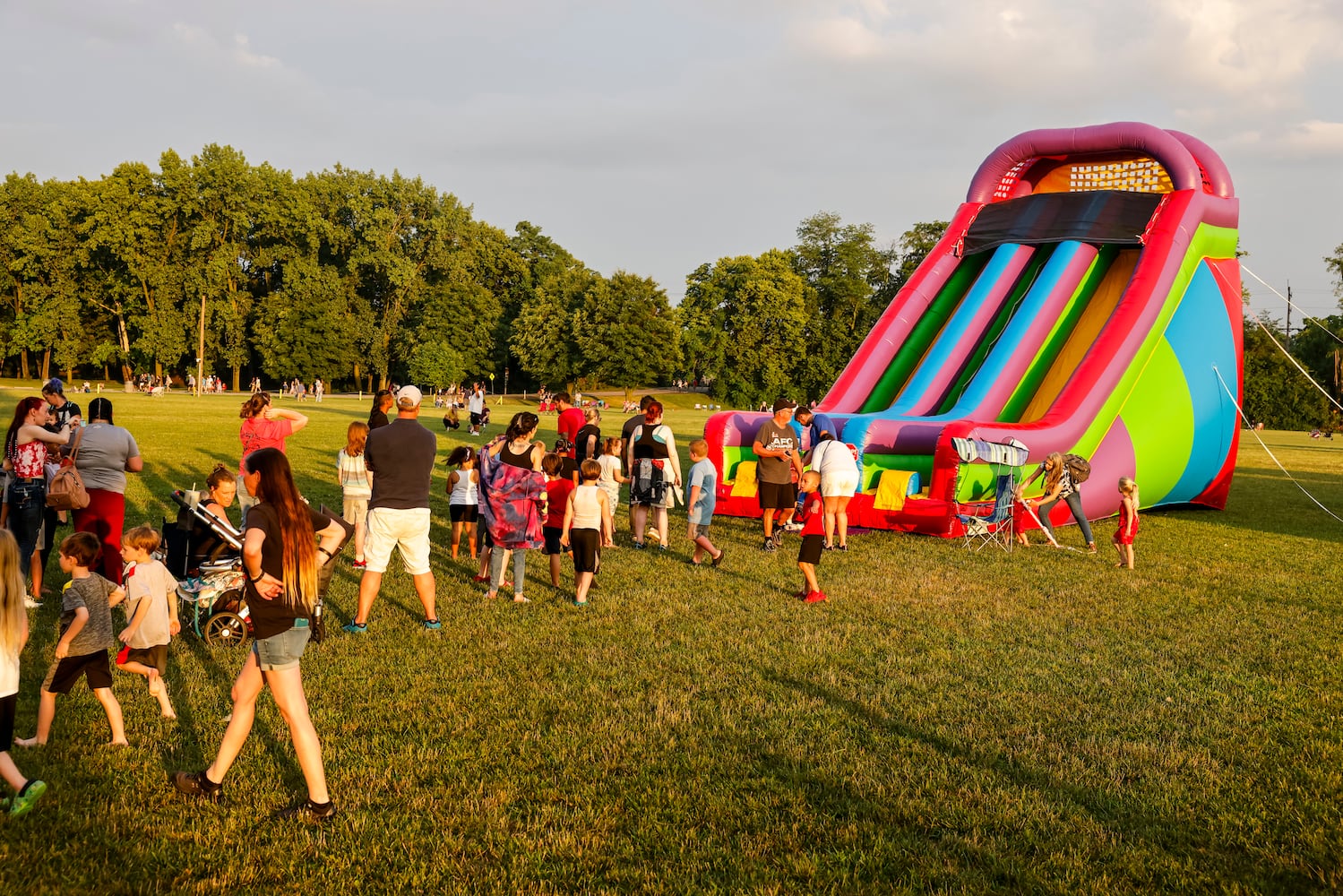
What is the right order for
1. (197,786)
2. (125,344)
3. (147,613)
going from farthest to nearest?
(125,344), (147,613), (197,786)

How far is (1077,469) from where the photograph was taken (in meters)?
11.7

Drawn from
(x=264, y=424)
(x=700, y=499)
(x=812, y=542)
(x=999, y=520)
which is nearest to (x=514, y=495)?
(x=264, y=424)

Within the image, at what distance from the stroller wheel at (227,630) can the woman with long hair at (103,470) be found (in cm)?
84

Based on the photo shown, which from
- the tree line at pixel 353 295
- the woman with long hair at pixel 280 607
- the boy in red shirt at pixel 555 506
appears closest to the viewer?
the woman with long hair at pixel 280 607

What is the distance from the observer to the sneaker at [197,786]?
4.38m

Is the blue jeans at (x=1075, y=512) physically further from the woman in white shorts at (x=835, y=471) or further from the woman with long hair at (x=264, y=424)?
the woman with long hair at (x=264, y=424)

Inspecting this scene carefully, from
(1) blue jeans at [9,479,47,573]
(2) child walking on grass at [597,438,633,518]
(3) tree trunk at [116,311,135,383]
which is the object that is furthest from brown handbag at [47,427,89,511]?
(3) tree trunk at [116,311,135,383]

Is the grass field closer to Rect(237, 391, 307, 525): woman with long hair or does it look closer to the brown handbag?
the brown handbag

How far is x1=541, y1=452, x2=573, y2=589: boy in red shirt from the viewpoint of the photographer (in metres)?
8.87

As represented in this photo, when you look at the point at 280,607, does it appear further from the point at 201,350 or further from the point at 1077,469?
the point at 201,350

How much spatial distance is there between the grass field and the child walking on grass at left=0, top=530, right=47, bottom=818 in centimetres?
12

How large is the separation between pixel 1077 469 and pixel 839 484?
3246 millimetres

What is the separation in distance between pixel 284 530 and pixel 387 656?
8.47 feet

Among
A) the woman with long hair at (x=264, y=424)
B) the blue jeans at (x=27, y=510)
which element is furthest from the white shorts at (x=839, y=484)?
the blue jeans at (x=27, y=510)
